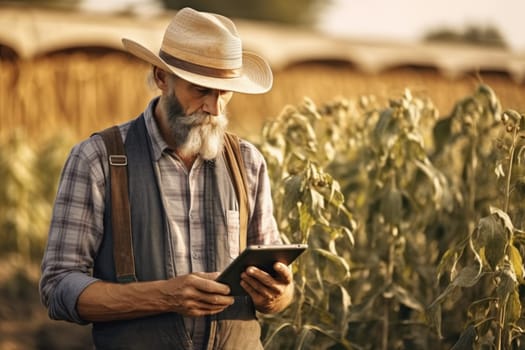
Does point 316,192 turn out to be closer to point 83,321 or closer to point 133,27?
point 83,321

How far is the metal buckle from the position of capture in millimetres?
3045

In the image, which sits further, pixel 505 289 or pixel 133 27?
pixel 133 27

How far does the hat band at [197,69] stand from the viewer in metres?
3.14

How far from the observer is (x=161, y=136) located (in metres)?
3.17

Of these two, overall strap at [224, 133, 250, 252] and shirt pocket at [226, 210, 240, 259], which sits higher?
overall strap at [224, 133, 250, 252]

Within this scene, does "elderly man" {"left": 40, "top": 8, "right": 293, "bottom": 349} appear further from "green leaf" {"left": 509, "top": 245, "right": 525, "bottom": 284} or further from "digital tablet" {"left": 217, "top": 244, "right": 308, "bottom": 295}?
"green leaf" {"left": 509, "top": 245, "right": 525, "bottom": 284}

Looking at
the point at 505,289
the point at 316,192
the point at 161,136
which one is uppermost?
the point at 161,136

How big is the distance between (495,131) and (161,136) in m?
2.57

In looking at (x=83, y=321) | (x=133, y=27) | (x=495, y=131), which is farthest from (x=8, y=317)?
(x=133, y=27)

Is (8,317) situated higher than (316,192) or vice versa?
(316,192)

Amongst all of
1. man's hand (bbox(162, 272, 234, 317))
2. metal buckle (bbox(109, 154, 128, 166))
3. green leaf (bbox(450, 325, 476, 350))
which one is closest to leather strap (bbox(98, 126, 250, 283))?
metal buckle (bbox(109, 154, 128, 166))

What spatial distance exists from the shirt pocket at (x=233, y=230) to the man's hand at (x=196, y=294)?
23 cm

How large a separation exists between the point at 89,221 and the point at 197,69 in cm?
55

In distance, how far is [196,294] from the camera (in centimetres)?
286
